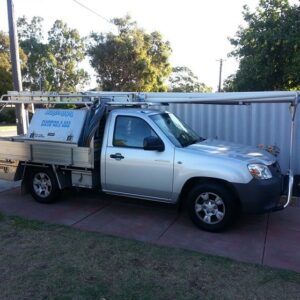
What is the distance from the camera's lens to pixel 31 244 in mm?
5438

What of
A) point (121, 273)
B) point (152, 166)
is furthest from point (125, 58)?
point (121, 273)

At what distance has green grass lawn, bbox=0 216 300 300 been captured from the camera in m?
4.13

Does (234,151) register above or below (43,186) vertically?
above

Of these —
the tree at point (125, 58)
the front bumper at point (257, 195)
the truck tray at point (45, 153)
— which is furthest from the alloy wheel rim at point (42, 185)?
the tree at point (125, 58)

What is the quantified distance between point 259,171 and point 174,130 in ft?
5.41

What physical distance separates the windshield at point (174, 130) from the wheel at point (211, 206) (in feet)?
2.87

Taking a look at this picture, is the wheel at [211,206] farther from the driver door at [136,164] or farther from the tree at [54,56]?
the tree at [54,56]

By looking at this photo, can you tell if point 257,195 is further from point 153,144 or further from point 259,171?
point 153,144

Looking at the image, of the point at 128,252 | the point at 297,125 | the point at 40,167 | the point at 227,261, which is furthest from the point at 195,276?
the point at 297,125

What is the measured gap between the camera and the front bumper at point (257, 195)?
555 centimetres

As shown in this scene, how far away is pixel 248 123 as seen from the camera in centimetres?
937

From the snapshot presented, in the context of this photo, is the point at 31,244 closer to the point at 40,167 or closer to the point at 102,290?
the point at 102,290

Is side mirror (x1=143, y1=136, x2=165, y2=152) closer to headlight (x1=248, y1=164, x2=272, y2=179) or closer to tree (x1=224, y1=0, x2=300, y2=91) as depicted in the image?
headlight (x1=248, y1=164, x2=272, y2=179)

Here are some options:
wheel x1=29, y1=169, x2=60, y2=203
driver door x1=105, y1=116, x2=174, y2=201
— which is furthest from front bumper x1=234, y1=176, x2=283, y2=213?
wheel x1=29, y1=169, x2=60, y2=203
